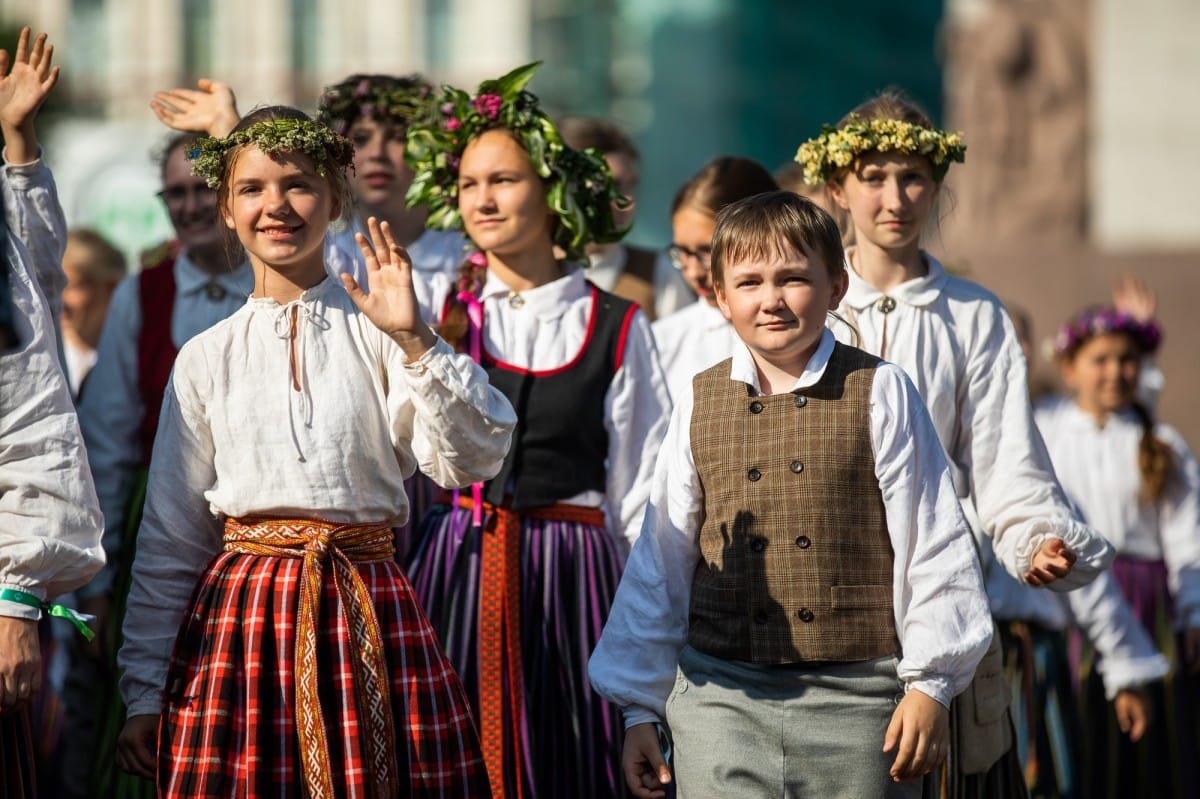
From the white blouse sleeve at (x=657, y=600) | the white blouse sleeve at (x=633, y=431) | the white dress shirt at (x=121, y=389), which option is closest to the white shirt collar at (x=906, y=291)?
the white blouse sleeve at (x=633, y=431)

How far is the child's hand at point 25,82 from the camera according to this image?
4.08 m

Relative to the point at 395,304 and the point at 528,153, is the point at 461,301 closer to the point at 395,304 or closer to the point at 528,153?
the point at 528,153

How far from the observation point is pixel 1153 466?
22.6 ft

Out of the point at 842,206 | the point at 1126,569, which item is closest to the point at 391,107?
the point at 842,206

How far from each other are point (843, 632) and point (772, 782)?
32 centimetres

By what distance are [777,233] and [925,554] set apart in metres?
0.68

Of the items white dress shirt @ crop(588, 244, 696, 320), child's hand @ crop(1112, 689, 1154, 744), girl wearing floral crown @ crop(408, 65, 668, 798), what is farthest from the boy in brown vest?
white dress shirt @ crop(588, 244, 696, 320)

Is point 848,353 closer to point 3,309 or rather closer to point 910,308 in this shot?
point 910,308

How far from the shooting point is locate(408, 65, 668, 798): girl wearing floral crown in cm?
443

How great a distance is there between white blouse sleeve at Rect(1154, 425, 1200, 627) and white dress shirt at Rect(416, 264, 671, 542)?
2.90 m

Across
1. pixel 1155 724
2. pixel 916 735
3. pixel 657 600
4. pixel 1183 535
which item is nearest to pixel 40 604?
pixel 657 600

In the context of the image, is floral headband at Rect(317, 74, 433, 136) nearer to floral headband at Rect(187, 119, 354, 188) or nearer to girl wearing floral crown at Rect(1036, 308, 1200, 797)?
floral headband at Rect(187, 119, 354, 188)

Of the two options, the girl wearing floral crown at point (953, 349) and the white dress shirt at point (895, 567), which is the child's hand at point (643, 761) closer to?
the white dress shirt at point (895, 567)

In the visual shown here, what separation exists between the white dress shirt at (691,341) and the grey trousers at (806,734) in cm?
158
